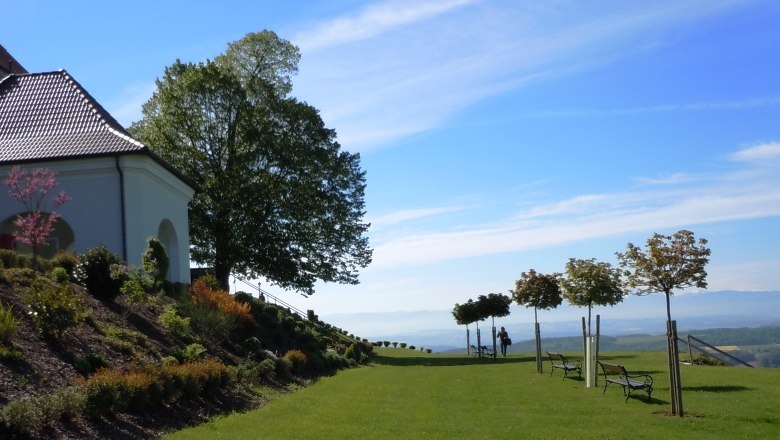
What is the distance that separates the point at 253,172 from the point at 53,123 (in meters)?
13.7

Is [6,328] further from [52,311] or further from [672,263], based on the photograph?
[672,263]

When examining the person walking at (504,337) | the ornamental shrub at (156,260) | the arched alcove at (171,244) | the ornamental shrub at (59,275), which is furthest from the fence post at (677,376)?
the person walking at (504,337)

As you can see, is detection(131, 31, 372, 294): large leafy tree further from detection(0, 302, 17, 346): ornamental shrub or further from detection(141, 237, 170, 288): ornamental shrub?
detection(0, 302, 17, 346): ornamental shrub

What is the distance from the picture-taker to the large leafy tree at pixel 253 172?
41.7 m

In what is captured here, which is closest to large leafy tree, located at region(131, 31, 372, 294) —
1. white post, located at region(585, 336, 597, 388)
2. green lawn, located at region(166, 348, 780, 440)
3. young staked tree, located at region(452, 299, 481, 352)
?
young staked tree, located at region(452, 299, 481, 352)

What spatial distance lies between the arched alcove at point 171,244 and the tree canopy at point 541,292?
47.4 ft

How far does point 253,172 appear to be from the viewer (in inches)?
1660

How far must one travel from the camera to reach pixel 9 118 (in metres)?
30.1

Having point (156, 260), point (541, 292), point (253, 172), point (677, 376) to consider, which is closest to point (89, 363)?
point (677, 376)

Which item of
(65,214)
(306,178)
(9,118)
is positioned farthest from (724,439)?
(306,178)

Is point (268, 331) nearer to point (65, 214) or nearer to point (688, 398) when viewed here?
point (65, 214)

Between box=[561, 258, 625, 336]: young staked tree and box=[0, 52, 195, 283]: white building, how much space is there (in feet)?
47.5

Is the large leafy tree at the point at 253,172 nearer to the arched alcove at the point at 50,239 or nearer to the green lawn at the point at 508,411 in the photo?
the arched alcove at the point at 50,239

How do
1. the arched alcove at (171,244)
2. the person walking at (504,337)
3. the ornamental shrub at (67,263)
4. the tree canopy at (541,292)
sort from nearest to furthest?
the ornamental shrub at (67,263) < the arched alcove at (171,244) < the tree canopy at (541,292) < the person walking at (504,337)
